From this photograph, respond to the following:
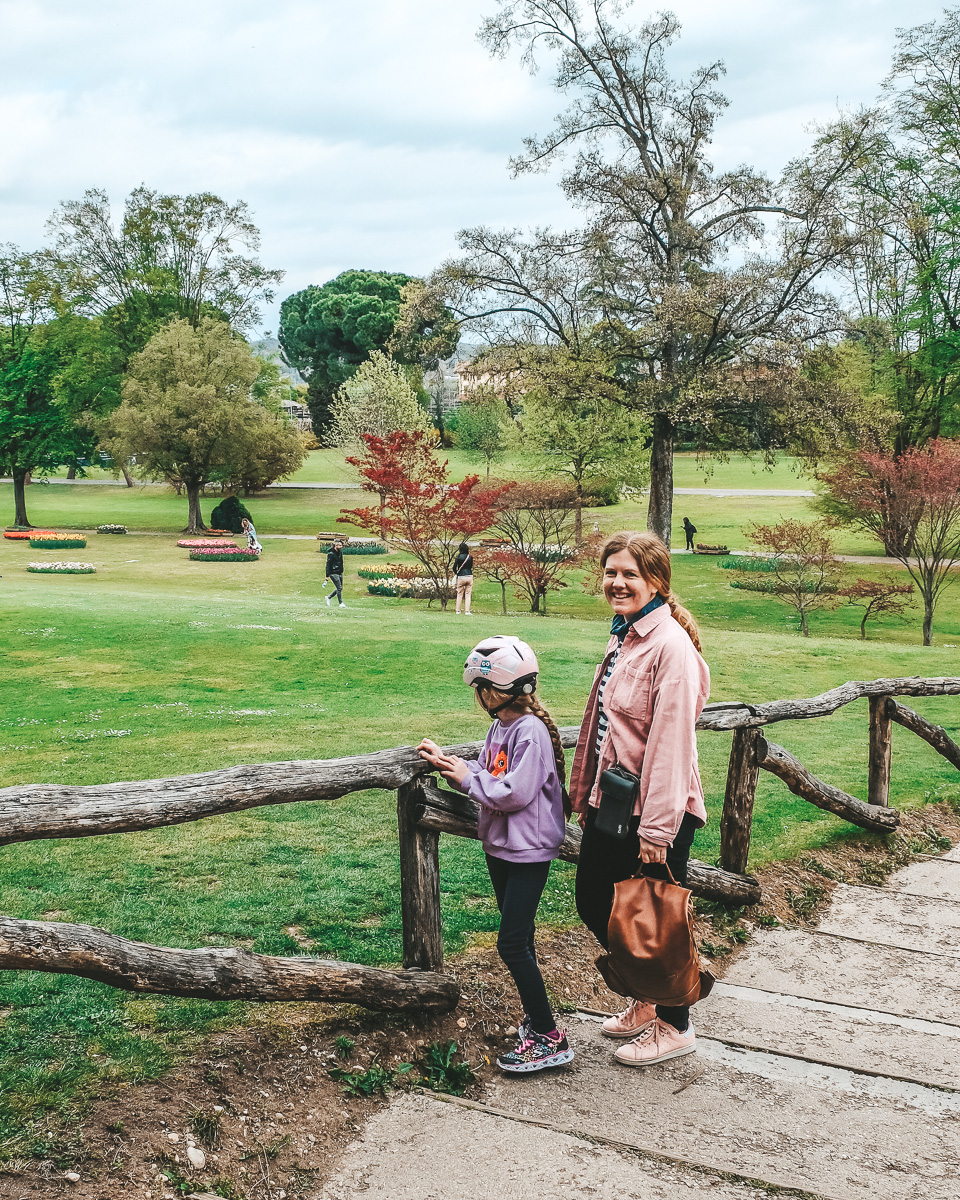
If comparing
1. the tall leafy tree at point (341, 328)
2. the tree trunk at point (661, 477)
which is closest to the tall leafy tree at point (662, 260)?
the tree trunk at point (661, 477)

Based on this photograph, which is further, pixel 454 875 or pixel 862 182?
pixel 862 182

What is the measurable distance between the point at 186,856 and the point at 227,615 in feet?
40.9

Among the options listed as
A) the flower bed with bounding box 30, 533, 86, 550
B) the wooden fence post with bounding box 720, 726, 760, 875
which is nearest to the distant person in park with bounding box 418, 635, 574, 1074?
the wooden fence post with bounding box 720, 726, 760, 875

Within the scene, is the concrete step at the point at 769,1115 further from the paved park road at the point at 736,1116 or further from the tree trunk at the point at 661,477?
the tree trunk at the point at 661,477

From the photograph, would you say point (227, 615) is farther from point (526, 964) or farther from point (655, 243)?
point (655, 243)

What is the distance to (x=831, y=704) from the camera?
6.86m

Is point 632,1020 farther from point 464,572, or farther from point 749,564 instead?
point 749,564

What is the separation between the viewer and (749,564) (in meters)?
36.1

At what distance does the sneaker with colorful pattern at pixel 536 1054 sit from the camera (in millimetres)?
3887

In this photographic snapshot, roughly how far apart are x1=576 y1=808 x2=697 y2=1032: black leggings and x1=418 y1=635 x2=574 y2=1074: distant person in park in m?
0.18

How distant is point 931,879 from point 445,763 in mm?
4506

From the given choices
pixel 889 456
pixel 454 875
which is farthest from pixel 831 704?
pixel 889 456

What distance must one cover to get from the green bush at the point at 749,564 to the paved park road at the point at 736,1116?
30971 mm

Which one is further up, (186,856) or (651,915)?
(651,915)
